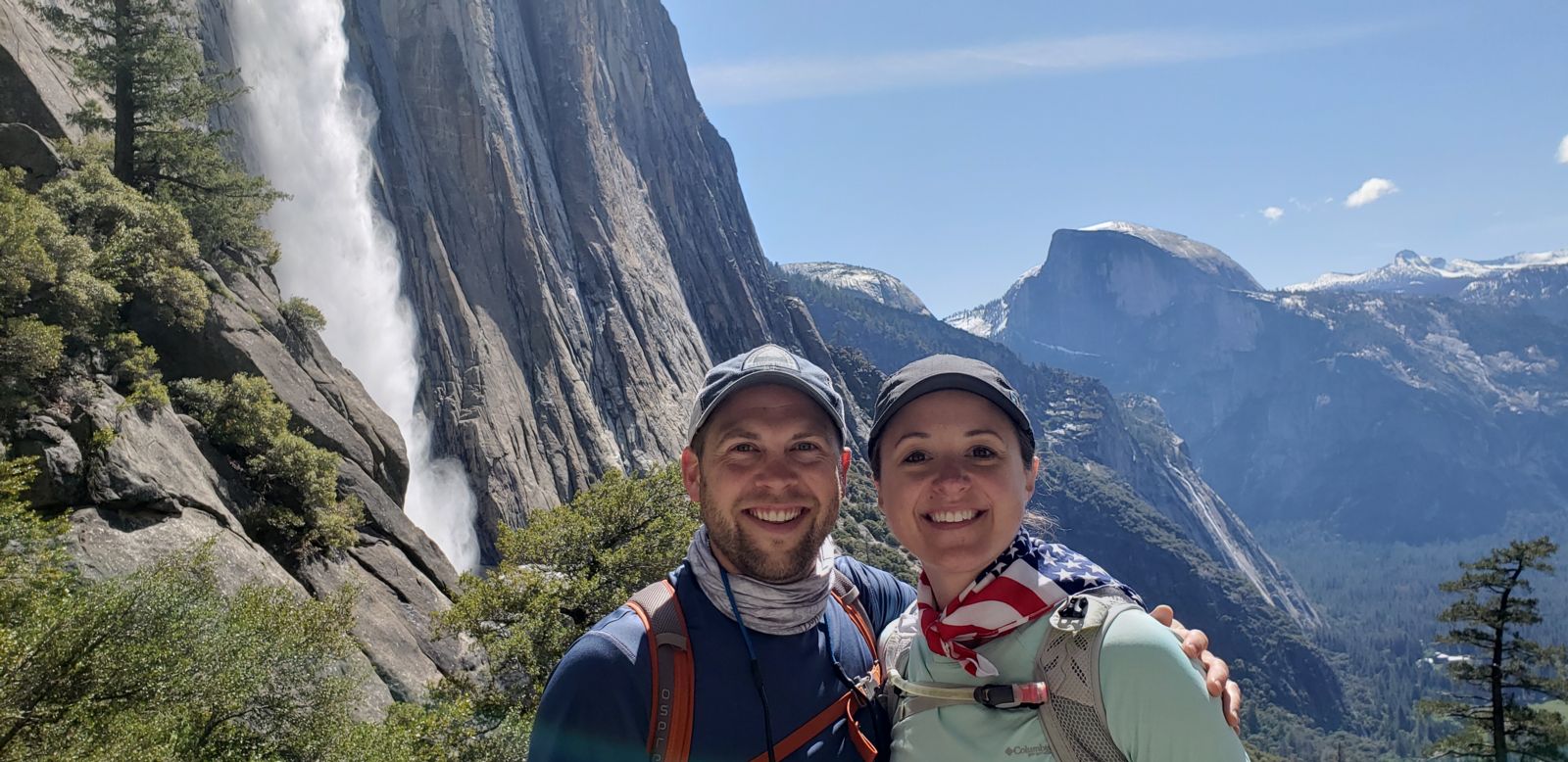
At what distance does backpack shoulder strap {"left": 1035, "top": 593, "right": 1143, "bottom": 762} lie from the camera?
2.88 metres

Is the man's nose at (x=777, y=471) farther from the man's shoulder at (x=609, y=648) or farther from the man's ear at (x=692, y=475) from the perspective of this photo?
the man's shoulder at (x=609, y=648)

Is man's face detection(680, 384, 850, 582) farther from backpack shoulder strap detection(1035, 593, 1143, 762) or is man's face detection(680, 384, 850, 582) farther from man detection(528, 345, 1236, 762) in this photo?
backpack shoulder strap detection(1035, 593, 1143, 762)

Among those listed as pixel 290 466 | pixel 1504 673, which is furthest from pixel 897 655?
pixel 1504 673

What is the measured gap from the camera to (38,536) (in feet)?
42.8

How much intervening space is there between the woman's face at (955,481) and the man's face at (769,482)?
48 centimetres

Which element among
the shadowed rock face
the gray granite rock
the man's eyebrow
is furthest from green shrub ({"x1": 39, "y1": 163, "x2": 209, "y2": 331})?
the man's eyebrow

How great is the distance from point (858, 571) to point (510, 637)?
50.7ft

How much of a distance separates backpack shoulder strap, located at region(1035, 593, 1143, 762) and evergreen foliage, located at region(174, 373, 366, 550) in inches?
881

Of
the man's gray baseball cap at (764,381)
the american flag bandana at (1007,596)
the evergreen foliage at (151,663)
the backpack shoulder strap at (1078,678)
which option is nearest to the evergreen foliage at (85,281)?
the evergreen foliage at (151,663)

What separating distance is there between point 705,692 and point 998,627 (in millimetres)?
1324

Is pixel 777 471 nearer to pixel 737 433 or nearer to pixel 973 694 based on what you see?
pixel 737 433

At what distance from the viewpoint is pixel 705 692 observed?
12.2 feet

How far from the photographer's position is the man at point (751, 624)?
11.4 ft

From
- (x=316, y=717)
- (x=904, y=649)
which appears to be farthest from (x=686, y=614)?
(x=316, y=717)
